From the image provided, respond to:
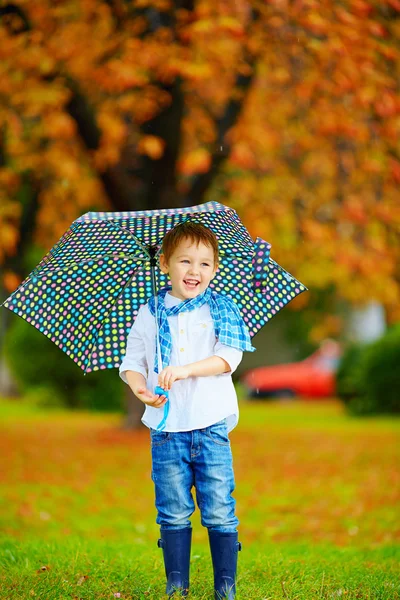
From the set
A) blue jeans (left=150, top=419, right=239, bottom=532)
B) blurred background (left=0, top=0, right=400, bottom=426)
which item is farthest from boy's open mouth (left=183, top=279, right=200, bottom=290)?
blurred background (left=0, top=0, right=400, bottom=426)

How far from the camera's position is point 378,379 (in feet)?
48.1

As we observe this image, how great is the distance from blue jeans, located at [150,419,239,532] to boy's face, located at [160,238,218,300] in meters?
0.63

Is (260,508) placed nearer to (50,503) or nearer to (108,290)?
(50,503)

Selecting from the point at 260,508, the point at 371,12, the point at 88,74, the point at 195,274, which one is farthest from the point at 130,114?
the point at 195,274

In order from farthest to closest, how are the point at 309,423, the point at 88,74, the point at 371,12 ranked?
the point at 309,423 → the point at 88,74 → the point at 371,12

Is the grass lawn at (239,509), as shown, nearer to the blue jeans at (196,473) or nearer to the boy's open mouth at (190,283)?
the blue jeans at (196,473)

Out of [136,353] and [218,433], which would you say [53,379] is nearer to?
[136,353]

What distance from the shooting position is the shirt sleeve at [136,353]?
3893mm

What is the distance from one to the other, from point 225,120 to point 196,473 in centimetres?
749

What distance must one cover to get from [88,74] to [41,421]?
666 cm

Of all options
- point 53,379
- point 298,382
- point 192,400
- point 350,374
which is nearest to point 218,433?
point 192,400

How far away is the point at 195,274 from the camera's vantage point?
3822 millimetres

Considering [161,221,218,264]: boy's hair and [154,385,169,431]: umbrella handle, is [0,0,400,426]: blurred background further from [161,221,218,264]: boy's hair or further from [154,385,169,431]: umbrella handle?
[154,385,169,431]: umbrella handle

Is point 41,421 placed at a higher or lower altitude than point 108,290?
lower
